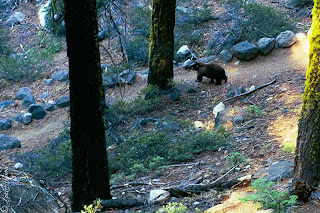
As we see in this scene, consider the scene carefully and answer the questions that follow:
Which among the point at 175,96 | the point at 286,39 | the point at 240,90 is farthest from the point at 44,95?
the point at 286,39

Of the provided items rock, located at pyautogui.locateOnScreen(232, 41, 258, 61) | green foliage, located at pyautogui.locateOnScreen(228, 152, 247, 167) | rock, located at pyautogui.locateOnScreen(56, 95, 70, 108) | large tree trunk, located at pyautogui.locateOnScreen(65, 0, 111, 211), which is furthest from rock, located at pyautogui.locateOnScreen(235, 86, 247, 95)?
rock, located at pyautogui.locateOnScreen(56, 95, 70, 108)

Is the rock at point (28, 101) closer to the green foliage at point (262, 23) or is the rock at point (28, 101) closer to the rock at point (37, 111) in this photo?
the rock at point (37, 111)

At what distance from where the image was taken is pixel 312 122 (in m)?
3.68

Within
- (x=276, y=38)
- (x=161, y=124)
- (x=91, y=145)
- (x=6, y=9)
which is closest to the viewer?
(x=91, y=145)

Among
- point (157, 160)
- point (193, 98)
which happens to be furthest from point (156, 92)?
point (157, 160)

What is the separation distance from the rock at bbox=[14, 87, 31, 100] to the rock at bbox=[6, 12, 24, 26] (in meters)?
7.17

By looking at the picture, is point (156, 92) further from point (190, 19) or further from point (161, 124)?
point (190, 19)

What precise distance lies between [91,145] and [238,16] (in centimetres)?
1119

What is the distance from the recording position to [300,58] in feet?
37.2

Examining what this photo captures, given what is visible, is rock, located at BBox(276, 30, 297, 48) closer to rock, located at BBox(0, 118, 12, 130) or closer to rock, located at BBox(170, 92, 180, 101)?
rock, located at BBox(170, 92, 180, 101)

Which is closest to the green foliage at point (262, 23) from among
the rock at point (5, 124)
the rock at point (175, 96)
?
the rock at point (175, 96)

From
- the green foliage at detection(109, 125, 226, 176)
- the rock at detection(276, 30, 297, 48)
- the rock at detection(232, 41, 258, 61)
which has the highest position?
the rock at detection(276, 30, 297, 48)

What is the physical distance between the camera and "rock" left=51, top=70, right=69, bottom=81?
15712 mm

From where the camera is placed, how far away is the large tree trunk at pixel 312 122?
3.64 meters
